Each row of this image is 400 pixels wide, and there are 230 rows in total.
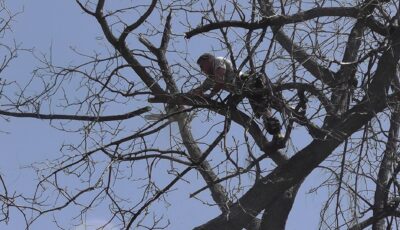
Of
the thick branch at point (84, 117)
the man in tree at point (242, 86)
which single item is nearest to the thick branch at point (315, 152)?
the man in tree at point (242, 86)

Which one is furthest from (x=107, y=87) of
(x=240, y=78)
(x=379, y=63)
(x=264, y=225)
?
(x=379, y=63)

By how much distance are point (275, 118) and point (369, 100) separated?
881 mm

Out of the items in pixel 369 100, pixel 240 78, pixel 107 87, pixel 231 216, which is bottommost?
pixel 231 216

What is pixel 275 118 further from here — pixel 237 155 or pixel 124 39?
pixel 124 39

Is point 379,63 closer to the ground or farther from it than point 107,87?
closer to the ground

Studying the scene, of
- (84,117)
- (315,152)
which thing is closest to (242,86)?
(315,152)

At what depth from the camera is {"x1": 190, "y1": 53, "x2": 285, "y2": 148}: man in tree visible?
23.7 ft

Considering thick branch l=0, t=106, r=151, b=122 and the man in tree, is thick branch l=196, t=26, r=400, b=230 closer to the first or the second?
the man in tree

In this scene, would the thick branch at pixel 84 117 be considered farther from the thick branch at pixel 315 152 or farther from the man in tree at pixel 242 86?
the thick branch at pixel 315 152

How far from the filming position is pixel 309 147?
24.2 feet

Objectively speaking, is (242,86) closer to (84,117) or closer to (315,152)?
(315,152)

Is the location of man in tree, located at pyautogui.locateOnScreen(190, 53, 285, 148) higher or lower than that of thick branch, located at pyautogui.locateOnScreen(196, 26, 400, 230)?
higher

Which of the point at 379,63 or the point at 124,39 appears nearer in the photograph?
the point at 379,63

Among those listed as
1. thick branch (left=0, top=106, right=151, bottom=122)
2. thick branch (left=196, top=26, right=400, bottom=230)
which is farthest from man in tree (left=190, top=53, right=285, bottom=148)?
thick branch (left=0, top=106, right=151, bottom=122)
